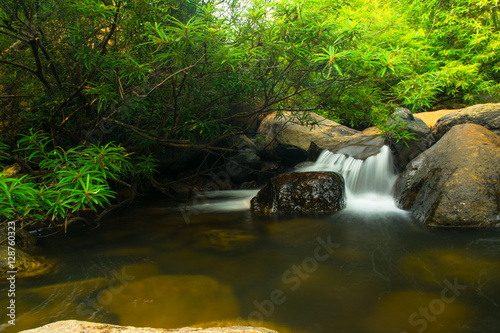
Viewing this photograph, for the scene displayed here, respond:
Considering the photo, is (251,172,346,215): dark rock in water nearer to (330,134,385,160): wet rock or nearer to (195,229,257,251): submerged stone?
(195,229,257,251): submerged stone

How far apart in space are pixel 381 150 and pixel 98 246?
6668 mm

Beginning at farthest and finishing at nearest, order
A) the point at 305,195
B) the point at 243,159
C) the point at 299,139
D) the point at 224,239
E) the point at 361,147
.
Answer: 1. the point at 299,139
2. the point at 243,159
3. the point at 361,147
4. the point at 305,195
5. the point at 224,239

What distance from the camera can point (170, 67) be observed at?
3.38m

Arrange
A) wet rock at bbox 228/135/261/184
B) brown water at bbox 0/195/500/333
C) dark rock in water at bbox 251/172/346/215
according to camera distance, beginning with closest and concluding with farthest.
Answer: brown water at bbox 0/195/500/333
dark rock in water at bbox 251/172/346/215
wet rock at bbox 228/135/261/184

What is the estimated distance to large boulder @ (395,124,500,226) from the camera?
15.2 feet

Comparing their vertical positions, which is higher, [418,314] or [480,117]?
[480,117]

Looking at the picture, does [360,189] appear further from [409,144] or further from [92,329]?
[92,329]

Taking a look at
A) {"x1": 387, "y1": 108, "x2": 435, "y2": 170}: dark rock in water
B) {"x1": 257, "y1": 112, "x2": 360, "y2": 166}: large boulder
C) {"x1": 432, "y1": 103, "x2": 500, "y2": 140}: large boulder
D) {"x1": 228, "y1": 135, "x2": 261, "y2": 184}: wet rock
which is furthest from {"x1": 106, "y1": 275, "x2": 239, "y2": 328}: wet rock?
{"x1": 432, "y1": 103, "x2": 500, "y2": 140}: large boulder

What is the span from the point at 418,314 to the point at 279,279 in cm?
133

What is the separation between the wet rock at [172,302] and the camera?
2541 mm

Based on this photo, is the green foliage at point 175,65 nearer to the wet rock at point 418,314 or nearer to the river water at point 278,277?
the river water at point 278,277

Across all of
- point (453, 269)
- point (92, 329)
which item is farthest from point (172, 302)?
point (453, 269)

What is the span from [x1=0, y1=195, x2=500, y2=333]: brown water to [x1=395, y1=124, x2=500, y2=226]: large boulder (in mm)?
307

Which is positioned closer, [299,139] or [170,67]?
[170,67]
